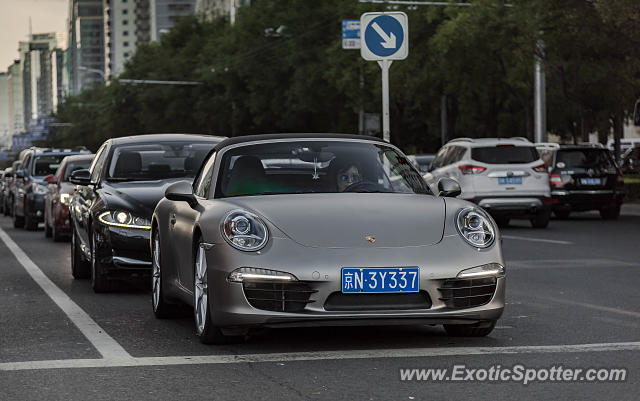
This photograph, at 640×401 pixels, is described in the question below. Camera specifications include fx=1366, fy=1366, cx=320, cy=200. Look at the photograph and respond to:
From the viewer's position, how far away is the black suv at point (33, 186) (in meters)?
27.5

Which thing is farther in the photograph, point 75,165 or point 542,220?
point 542,220

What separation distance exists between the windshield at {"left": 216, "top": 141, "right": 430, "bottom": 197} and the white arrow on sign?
1044 cm

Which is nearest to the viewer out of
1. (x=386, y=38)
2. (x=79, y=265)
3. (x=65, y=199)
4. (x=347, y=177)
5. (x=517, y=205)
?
(x=347, y=177)

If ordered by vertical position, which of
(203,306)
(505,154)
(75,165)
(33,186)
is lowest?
(33,186)

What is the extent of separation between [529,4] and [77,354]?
84.8 feet

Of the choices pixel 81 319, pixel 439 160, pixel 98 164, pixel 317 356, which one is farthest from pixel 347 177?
pixel 439 160

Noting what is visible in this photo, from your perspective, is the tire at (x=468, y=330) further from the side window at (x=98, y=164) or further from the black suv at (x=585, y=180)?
the black suv at (x=585, y=180)

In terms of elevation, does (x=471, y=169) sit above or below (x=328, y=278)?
below

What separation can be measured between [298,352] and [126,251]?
4.57 m

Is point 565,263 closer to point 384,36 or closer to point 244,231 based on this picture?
point 384,36

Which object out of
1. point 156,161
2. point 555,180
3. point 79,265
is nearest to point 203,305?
point 156,161

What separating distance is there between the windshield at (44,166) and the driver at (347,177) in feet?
67.7

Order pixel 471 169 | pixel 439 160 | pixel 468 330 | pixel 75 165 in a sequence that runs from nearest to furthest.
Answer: pixel 468 330
pixel 75 165
pixel 471 169
pixel 439 160

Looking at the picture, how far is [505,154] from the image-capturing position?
1003 inches
